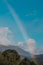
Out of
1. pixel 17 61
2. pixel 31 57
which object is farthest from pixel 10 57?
pixel 31 57

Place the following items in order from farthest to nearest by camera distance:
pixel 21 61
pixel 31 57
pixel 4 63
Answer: pixel 31 57 → pixel 21 61 → pixel 4 63

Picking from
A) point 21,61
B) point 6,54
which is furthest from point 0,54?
point 21,61

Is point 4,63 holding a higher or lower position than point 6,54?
lower

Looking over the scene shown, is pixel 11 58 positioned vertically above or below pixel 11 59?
above

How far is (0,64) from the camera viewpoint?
72312mm

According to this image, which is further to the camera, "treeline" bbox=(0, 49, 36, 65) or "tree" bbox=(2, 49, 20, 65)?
"tree" bbox=(2, 49, 20, 65)

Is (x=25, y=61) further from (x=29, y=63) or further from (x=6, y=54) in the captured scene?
(x=6, y=54)

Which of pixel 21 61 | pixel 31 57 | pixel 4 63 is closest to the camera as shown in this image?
A: pixel 4 63

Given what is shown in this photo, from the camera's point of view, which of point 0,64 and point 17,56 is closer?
point 0,64

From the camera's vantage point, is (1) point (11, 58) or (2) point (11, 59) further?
(1) point (11, 58)

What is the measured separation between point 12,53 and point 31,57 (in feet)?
21.4

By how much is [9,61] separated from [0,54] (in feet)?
19.3

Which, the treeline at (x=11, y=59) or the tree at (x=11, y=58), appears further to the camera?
the tree at (x=11, y=58)

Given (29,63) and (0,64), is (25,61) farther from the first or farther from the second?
(0,64)
